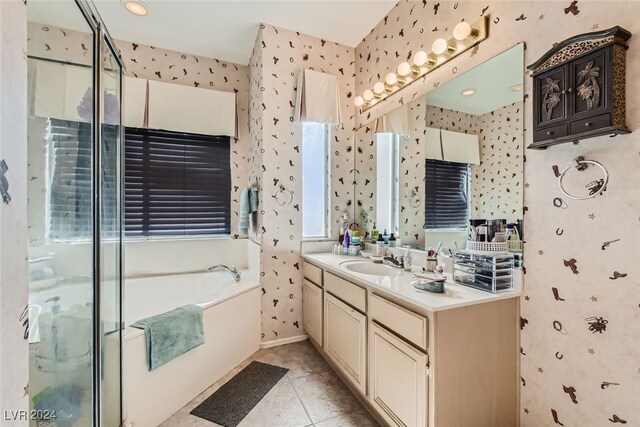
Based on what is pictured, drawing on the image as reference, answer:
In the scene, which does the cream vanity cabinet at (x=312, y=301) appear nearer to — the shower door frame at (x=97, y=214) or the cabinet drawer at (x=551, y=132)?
the shower door frame at (x=97, y=214)

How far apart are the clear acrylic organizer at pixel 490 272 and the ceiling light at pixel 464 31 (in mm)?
1207

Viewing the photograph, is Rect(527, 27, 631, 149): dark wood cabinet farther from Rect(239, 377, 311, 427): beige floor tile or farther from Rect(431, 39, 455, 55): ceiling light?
Rect(239, 377, 311, 427): beige floor tile

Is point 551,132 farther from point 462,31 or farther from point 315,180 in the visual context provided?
point 315,180

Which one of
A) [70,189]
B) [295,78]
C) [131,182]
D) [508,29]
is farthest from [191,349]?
[508,29]

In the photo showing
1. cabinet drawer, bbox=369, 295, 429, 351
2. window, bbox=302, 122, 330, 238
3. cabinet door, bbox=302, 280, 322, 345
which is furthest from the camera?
window, bbox=302, 122, 330, 238

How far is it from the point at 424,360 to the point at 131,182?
2.92m

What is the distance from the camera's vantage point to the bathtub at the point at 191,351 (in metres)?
1.53

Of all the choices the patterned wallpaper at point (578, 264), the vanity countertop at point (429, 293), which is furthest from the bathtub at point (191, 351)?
the patterned wallpaper at point (578, 264)

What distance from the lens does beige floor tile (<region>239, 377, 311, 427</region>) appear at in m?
1.62

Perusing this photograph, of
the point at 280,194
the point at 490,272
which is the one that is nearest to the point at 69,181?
the point at 280,194

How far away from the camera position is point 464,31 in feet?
5.13

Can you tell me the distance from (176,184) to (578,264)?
3138 mm

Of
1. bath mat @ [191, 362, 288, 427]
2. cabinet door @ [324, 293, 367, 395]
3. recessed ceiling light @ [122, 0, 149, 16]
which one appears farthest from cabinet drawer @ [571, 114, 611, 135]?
recessed ceiling light @ [122, 0, 149, 16]

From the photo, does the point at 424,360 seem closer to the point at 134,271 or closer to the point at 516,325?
the point at 516,325
